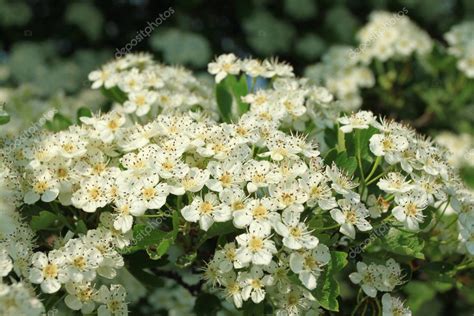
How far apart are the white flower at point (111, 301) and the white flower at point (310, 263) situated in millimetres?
369

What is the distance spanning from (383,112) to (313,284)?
1.99m

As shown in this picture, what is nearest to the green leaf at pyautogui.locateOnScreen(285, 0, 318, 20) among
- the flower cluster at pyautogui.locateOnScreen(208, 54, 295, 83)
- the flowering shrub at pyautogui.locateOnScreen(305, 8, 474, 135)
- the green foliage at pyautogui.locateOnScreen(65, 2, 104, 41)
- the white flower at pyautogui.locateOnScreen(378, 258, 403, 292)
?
the flowering shrub at pyautogui.locateOnScreen(305, 8, 474, 135)

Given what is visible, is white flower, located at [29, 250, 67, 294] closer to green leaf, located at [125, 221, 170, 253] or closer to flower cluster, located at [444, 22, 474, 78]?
green leaf, located at [125, 221, 170, 253]

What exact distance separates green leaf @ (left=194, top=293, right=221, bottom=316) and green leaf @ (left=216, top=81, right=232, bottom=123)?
48 cm

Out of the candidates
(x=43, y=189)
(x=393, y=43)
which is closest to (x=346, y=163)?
(x=43, y=189)

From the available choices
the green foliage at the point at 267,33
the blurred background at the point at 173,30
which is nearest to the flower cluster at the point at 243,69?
the blurred background at the point at 173,30

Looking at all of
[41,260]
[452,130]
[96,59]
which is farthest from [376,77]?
[41,260]

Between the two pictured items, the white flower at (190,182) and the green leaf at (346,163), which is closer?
the white flower at (190,182)

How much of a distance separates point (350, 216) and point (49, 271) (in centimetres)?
61

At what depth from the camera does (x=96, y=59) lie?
4094mm

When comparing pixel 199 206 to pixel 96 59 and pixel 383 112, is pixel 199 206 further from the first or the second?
pixel 96 59

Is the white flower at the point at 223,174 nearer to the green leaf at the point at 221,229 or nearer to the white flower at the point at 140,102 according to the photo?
the green leaf at the point at 221,229

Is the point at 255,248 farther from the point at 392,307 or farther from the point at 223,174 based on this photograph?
the point at 392,307

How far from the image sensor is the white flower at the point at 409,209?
1581mm
